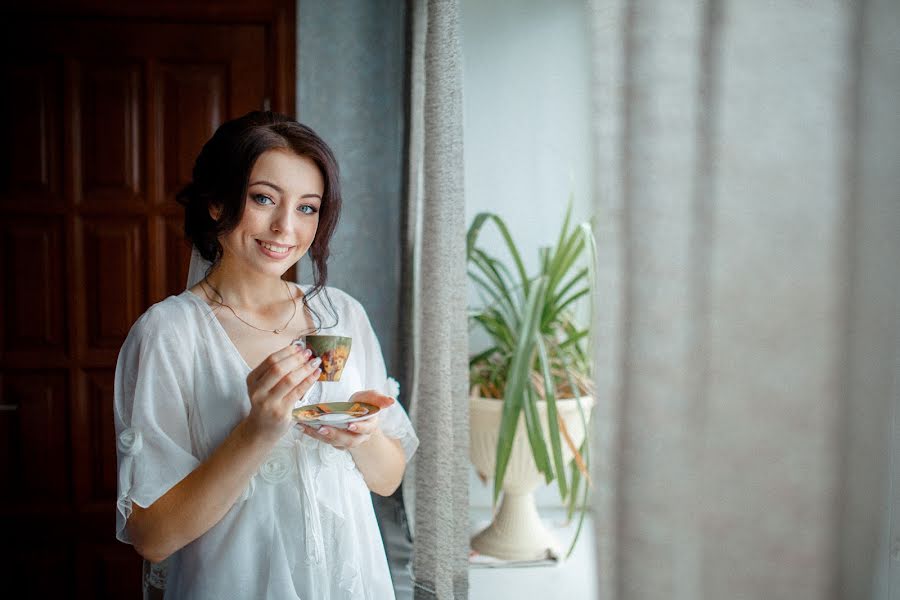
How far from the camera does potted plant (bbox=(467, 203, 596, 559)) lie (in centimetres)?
203

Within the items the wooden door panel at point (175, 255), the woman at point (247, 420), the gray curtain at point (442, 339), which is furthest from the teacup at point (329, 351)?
the wooden door panel at point (175, 255)

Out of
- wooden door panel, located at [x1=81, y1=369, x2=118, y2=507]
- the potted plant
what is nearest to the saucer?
the potted plant

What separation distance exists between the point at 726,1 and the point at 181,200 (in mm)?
1075

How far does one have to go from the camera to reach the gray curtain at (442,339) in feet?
5.37

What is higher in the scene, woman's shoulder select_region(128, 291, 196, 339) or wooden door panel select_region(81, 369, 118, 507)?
woman's shoulder select_region(128, 291, 196, 339)

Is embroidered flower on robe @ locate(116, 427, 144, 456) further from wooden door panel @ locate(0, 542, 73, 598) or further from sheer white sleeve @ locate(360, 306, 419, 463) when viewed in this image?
wooden door panel @ locate(0, 542, 73, 598)

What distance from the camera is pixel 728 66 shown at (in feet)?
1.86

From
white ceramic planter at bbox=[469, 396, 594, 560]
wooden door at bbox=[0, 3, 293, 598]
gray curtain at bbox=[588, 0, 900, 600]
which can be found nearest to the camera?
gray curtain at bbox=[588, 0, 900, 600]

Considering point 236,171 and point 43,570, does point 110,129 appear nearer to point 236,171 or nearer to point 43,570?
point 236,171

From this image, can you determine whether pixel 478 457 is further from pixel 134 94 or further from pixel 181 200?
pixel 134 94

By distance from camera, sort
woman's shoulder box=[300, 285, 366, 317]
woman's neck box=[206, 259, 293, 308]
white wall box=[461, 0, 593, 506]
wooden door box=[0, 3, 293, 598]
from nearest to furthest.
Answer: woman's neck box=[206, 259, 293, 308]
woman's shoulder box=[300, 285, 366, 317]
wooden door box=[0, 3, 293, 598]
white wall box=[461, 0, 593, 506]

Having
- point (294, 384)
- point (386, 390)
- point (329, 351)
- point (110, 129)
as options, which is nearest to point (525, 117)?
point (110, 129)

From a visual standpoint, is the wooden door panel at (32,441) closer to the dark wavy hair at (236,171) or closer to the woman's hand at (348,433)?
the dark wavy hair at (236,171)

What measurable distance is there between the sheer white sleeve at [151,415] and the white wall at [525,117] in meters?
1.68
